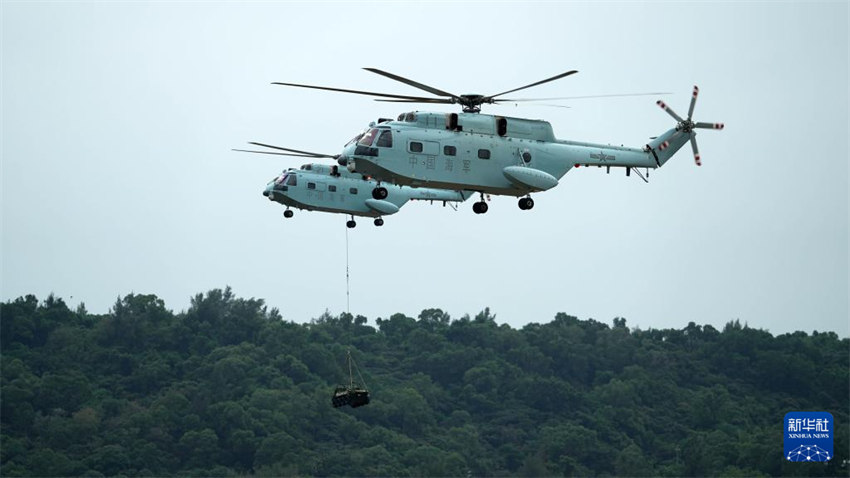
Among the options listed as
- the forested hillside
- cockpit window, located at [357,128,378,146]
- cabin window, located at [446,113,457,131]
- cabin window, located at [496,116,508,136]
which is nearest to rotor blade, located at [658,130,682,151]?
cabin window, located at [496,116,508,136]

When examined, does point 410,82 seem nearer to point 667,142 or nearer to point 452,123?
point 452,123

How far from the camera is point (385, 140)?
53.5m

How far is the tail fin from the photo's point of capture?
6022cm

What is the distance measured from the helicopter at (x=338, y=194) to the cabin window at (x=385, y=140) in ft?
60.0

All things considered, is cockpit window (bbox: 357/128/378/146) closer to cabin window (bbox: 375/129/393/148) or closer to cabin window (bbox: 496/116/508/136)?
cabin window (bbox: 375/129/393/148)

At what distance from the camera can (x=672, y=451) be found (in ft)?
473

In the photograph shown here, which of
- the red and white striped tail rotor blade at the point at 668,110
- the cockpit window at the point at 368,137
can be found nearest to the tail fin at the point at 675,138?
the red and white striped tail rotor blade at the point at 668,110

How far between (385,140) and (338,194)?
Result: 1893 centimetres

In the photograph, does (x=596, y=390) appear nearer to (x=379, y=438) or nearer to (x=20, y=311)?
(x=379, y=438)

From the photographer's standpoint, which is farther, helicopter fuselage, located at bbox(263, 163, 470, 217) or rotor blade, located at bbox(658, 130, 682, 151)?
helicopter fuselage, located at bbox(263, 163, 470, 217)

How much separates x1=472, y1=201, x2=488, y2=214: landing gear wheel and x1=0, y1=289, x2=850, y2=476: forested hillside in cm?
7279

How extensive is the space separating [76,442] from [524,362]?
57.0 metres

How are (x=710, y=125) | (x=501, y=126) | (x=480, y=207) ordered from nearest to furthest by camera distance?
(x=501, y=126) → (x=480, y=207) → (x=710, y=125)

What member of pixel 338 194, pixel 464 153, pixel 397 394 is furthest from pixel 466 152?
pixel 397 394
